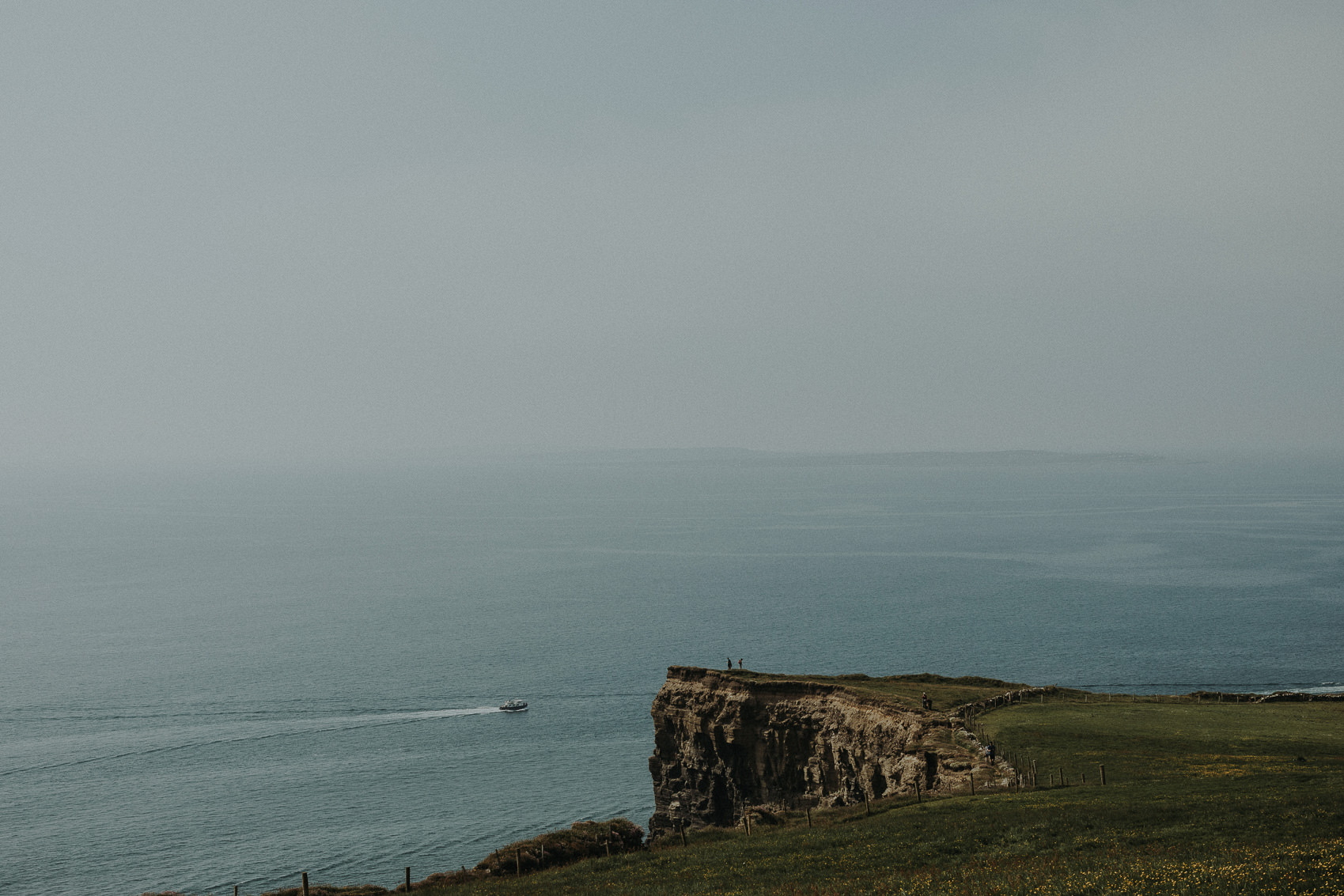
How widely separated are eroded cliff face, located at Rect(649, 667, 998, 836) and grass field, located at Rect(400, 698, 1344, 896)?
21.3 ft

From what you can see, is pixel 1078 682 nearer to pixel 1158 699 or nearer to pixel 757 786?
pixel 1158 699

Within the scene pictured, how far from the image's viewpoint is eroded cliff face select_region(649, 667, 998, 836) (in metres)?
55.3

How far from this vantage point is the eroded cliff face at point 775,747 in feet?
181

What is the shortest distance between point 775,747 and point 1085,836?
36868 millimetres

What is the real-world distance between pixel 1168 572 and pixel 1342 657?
72.9 metres

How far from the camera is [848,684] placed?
65000 millimetres

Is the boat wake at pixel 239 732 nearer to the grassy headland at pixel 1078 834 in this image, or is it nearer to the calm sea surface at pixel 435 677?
the calm sea surface at pixel 435 677

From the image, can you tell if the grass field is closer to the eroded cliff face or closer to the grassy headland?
the grassy headland

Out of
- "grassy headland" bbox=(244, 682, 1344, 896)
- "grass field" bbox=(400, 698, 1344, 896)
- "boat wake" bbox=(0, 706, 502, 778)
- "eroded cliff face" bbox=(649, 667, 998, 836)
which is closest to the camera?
"grass field" bbox=(400, 698, 1344, 896)

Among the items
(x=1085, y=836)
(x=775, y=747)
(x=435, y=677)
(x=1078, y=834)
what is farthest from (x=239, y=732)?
(x=1085, y=836)

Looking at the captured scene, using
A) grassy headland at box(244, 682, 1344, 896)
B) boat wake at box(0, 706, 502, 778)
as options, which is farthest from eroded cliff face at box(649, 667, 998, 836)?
boat wake at box(0, 706, 502, 778)

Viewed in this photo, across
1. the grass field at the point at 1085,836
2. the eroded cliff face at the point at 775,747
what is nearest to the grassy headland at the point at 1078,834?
the grass field at the point at 1085,836

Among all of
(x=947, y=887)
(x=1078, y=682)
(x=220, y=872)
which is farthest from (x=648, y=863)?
(x=1078, y=682)

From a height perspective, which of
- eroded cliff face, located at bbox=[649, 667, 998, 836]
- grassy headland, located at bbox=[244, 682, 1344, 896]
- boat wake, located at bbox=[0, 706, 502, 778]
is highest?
grassy headland, located at bbox=[244, 682, 1344, 896]
